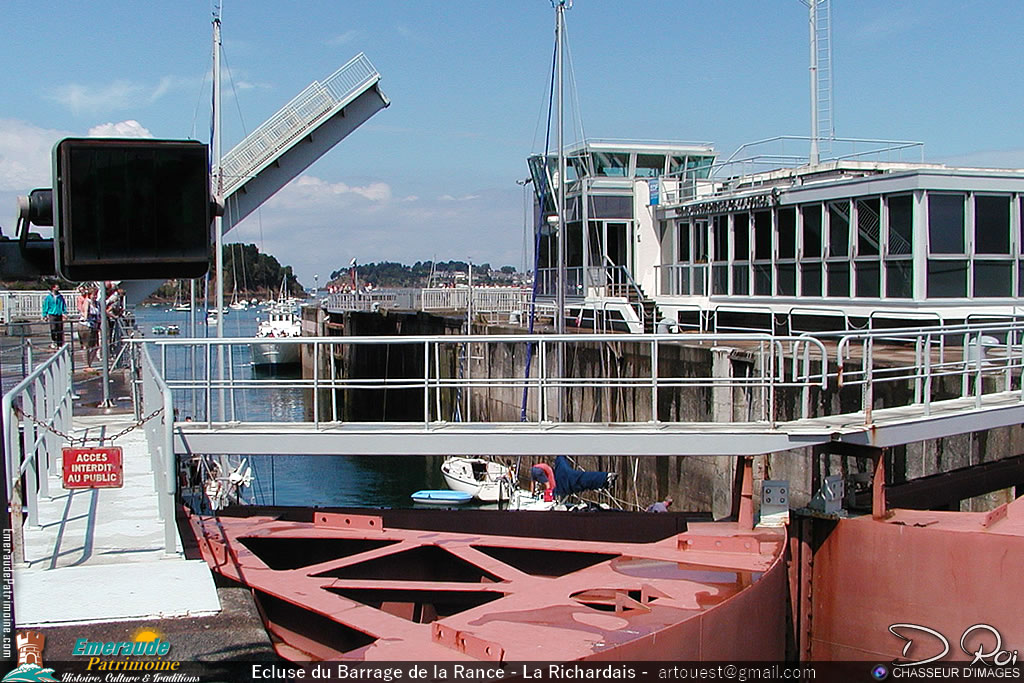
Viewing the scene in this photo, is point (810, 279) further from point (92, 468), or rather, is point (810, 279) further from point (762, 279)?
point (92, 468)

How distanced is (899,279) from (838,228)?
6.25 feet

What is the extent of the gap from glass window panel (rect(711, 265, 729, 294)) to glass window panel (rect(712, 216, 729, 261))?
9.4 inches

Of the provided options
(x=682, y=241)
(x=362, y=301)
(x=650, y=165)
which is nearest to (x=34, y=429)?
(x=682, y=241)

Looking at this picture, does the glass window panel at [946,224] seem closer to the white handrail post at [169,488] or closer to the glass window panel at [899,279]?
Result: the glass window panel at [899,279]

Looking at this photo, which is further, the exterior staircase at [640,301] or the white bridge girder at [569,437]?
the exterior staircase at [640,301]

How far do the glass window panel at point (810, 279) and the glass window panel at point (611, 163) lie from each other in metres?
11.5

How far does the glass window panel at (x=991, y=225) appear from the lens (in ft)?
54.4

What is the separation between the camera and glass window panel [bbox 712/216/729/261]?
72.3ft

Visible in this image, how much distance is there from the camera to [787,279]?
19.8 metres

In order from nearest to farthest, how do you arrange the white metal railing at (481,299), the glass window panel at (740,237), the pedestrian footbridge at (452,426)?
the pedestrian footbridge at (452,426) < the glass window panel at (740,237) < the white metal railing at (481,299)

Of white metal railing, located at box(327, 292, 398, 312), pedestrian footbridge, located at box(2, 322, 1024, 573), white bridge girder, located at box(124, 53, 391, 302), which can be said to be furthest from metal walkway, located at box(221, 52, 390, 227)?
white metal railing, located at box(327, 292, 398, 312)

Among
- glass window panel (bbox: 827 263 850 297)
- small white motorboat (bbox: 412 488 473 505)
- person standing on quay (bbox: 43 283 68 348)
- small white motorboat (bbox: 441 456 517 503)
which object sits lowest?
small white motorboat (bbox: 412 488 473 505)

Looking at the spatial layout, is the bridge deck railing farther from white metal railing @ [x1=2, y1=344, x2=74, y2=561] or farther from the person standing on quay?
the person standing on quay

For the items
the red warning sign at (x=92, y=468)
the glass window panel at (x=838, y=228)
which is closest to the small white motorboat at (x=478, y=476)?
the glass window panel at (x=838, y=228)
